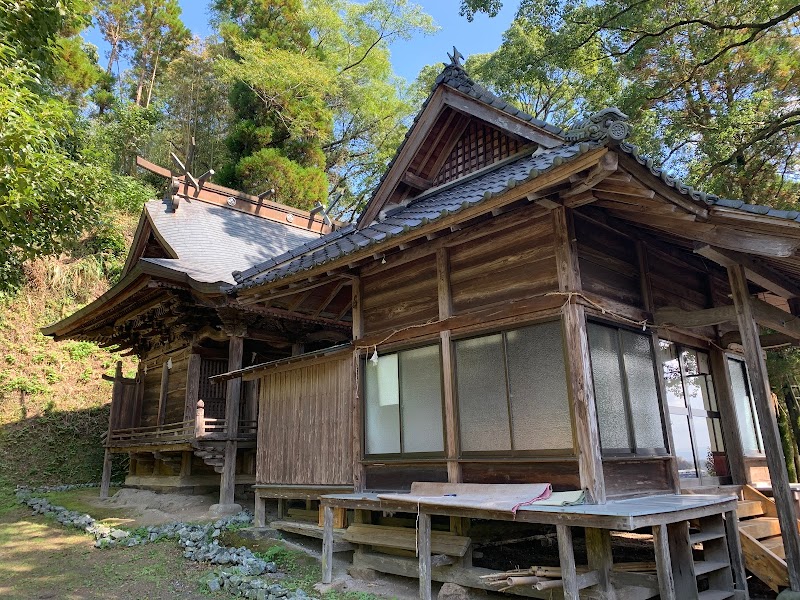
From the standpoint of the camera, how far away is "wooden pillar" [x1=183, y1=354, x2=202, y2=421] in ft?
39.1

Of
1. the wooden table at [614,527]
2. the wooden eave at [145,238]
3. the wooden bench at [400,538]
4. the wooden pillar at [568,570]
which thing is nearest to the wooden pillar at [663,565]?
the wooden table at [614,527]

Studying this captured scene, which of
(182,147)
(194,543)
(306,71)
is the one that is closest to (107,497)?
(194,543)

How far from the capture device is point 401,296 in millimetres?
7500

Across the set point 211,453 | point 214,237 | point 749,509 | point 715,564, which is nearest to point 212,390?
point 211,453

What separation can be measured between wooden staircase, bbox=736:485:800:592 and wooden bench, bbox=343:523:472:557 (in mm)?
3073

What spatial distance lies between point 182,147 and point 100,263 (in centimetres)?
1211

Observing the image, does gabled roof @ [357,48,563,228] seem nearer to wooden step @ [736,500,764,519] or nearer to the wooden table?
the wooden table

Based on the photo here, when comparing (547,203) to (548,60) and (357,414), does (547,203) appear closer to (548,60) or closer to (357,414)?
(357,414)

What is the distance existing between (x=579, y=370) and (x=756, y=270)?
292cm

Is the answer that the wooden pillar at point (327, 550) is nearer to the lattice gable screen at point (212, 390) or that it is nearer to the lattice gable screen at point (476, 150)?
the lattice gable screen at point (476, 150)

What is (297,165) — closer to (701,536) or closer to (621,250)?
(621,250)

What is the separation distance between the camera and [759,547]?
5.81 m

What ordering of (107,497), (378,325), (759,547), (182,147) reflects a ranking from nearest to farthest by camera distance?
(759,547) → (378,325) → (107,497) → (182,147)

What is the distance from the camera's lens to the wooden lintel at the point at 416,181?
909 centimetres
